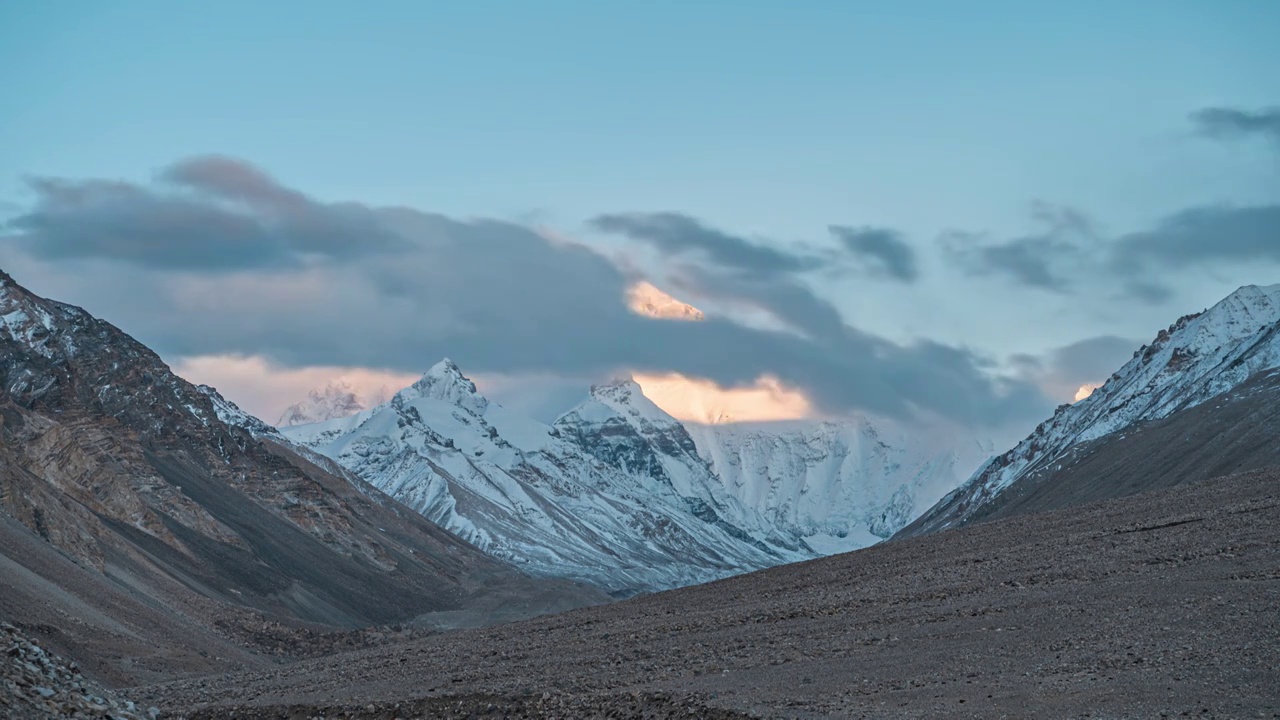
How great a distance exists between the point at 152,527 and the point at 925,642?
299ft

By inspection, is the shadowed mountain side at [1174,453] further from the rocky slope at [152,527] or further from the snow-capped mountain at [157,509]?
the snow-capped mountain at [157,509]

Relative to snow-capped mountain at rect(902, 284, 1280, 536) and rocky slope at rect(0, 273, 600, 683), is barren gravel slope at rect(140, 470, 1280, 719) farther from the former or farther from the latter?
snow-capped mountain at rect(902, 284, 1280, 536)

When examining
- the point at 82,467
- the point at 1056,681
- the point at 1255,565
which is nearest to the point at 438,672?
the point at 1056,681

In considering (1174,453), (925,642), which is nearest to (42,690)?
(925,642)

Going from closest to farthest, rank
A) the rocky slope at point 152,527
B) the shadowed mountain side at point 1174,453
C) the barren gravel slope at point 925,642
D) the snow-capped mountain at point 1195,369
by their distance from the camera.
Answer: the barren gravel slope at point 925,642 → the rocky slope at point 152,527 → the shadowed mountain side at point 1174,453 → the snow-capped mountain at point 1195,369

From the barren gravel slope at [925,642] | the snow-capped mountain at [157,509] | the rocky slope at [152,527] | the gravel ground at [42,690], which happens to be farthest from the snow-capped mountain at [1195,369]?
the gravel ground at [42,690]

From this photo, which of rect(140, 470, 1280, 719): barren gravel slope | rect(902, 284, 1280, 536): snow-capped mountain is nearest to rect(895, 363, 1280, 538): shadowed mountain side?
rect(902, 284, 1280, 536): snow-capped mountain

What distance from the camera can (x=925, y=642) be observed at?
39531 millimetres

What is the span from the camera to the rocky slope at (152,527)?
6806cm

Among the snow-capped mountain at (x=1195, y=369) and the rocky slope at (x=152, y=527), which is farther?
the snow-capped mountain at (x=1195, y=369)

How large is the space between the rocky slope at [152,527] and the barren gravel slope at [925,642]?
1540 centimetres

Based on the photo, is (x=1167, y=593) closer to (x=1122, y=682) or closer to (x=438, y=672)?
(x=1122, y=682)

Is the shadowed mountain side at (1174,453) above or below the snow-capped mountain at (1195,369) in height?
below

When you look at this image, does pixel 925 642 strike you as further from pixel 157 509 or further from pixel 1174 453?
pixel 1174 453
